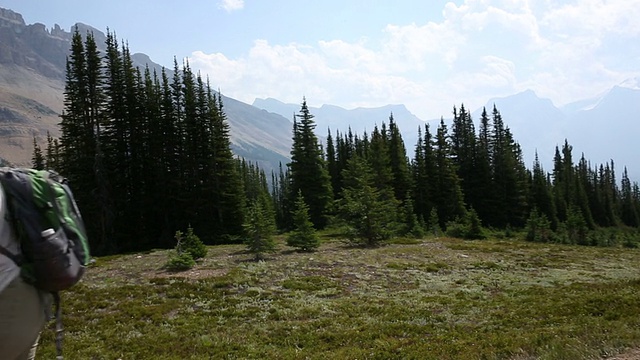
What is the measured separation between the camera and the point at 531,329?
10719mm

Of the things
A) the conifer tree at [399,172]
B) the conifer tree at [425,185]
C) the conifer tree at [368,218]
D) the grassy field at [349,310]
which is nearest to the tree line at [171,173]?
the conifer tree at [368,218]

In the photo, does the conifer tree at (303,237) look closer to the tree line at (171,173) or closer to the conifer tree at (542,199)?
the tree line at (171,173)

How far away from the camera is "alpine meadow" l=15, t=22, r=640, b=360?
10531mm

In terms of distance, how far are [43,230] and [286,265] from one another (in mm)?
19729

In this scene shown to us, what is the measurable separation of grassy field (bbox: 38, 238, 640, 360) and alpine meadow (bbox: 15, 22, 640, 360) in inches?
3.0

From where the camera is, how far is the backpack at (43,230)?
289 cm

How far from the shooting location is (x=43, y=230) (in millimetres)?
2947

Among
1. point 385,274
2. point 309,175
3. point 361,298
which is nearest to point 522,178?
point 309,175

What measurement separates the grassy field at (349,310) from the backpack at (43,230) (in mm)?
7602

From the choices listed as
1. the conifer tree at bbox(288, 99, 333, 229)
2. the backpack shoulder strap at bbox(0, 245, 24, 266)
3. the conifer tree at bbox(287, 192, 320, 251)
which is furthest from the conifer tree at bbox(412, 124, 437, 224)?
the backpack shoulder strap at bbox(0, 245, 24, 266)

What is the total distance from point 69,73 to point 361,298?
39.6m

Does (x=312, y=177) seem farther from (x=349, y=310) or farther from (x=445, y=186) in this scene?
(x=349, y=310)

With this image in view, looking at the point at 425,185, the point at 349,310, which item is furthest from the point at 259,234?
the point at 425,185

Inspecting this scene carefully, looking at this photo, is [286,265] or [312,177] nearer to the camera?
[286,265]
